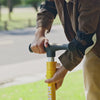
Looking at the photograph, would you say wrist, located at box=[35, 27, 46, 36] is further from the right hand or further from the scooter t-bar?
the scooter t-bar

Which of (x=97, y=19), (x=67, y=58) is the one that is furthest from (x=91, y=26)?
(x=67, y=58)

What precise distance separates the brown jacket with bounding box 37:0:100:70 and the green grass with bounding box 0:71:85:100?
2533 mm

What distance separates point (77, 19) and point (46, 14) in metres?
0.35

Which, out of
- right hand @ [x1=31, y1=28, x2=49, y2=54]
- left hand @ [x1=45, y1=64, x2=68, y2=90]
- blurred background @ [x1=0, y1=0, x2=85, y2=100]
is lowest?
blurred background @ [x1=0, y1=0, x2=85, y2=100]

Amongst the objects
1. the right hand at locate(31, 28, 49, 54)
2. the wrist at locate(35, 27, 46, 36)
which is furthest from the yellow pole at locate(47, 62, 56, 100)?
the wrist at locate(35, 27, 46, 36)

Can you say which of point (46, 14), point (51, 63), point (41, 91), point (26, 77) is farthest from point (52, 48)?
point (26, 77)

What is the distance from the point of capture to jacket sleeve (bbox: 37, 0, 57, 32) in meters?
2.55

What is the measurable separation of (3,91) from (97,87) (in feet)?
12.1

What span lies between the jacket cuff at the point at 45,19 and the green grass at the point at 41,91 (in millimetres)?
2416

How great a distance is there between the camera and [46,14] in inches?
101

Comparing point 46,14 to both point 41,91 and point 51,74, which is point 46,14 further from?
point 41,91

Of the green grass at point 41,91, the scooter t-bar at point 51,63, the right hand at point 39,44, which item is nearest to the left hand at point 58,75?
the scooter t-bar at point 51,63

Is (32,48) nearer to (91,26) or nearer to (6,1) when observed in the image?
(91,26)

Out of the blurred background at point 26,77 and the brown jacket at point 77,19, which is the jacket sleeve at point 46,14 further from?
the blurred background at point 26,77
